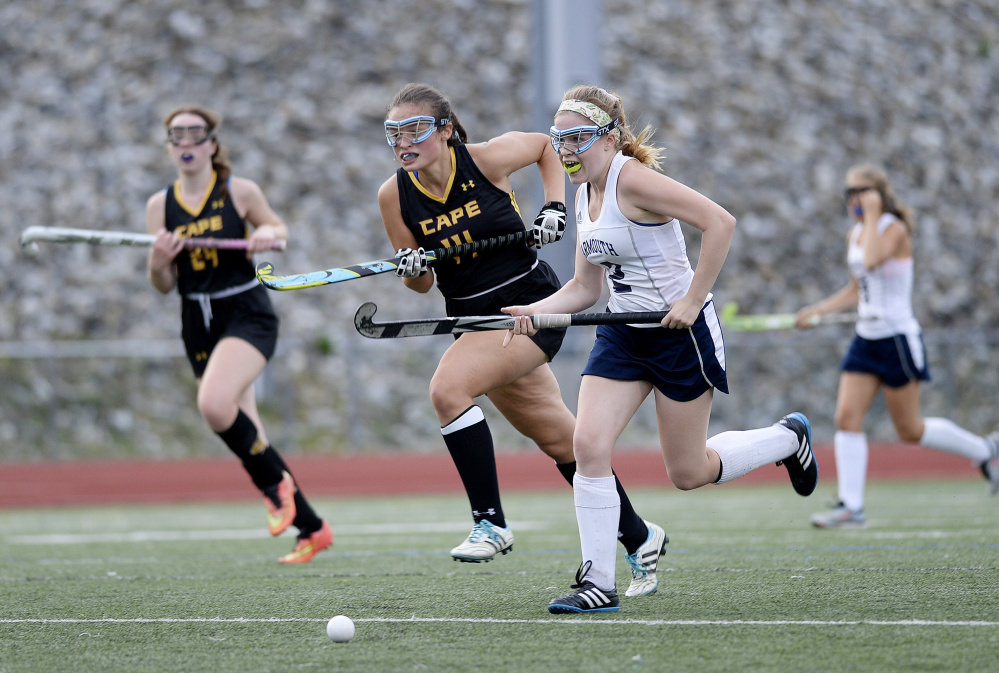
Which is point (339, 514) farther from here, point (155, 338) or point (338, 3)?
point (338, 3)

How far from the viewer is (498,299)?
4.93 meters

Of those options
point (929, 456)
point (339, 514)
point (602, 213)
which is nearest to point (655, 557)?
point (602, 213)

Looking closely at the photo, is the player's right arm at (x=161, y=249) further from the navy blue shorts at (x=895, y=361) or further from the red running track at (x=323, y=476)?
the red running track at (x=323, y=476)

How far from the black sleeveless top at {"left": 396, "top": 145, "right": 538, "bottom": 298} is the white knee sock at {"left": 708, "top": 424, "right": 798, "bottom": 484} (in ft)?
3.65

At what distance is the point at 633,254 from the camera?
167 inches

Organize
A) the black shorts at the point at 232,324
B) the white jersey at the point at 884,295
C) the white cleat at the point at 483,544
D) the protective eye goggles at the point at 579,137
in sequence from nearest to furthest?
the protective eye goggles at the point at 579,137
the white cleat at the point at 483,544
the black shorts at the point at 232,324
the white jersey at the point at 884,295

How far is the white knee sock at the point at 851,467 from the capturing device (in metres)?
7.39

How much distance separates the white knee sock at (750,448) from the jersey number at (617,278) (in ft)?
2.23

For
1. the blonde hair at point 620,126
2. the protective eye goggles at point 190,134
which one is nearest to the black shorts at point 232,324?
the protective eye goggles at point 190,134

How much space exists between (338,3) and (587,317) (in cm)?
1811

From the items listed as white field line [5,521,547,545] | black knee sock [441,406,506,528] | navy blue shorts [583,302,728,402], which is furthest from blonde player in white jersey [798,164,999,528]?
navy blue shorts [583,302,728,402]

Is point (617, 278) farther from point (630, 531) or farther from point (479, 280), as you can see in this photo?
point (630, 531)

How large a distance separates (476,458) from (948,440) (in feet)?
14.5

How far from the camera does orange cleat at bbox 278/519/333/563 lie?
6.04m
